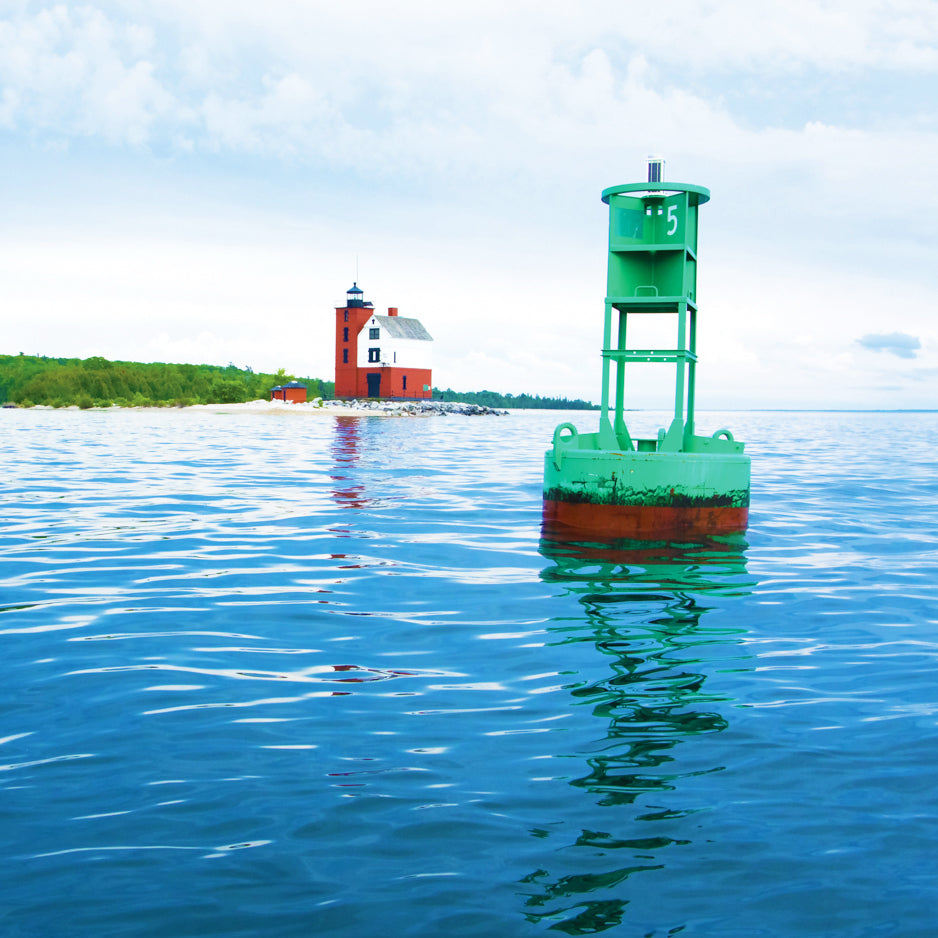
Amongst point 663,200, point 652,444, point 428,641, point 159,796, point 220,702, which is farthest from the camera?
point 652,444

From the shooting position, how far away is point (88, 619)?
7773mm

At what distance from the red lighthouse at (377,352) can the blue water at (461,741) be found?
61835 millimetres

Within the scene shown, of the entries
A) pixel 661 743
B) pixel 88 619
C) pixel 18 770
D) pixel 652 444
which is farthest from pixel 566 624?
pixel 652 444

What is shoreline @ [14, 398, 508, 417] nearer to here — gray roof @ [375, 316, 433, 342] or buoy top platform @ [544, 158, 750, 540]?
gray roof @ [375, 316, 433, 342]

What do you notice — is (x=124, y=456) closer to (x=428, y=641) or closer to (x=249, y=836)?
(x=428, y=641)

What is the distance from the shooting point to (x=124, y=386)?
270 ft

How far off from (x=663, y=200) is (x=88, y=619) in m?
10.5

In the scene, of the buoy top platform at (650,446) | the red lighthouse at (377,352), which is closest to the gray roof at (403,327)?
the red lighthouse at (377,352)

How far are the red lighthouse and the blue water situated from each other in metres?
61.8

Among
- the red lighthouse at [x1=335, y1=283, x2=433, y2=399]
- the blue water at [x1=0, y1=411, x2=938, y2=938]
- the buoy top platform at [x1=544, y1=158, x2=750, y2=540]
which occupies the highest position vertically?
the red lighthouse at [x1=335, y1=283, x2=433, y2=399]

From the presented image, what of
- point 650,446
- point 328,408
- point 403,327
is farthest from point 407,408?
point 650,446

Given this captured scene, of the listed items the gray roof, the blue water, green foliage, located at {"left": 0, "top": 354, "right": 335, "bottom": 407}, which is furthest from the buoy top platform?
green foliage, located at {"left": 0, "top": 354, "right": 335, "bottom": 407}

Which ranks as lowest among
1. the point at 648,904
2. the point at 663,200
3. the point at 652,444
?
the point at 648,904

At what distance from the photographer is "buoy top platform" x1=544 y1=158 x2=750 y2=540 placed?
12.7 meters
